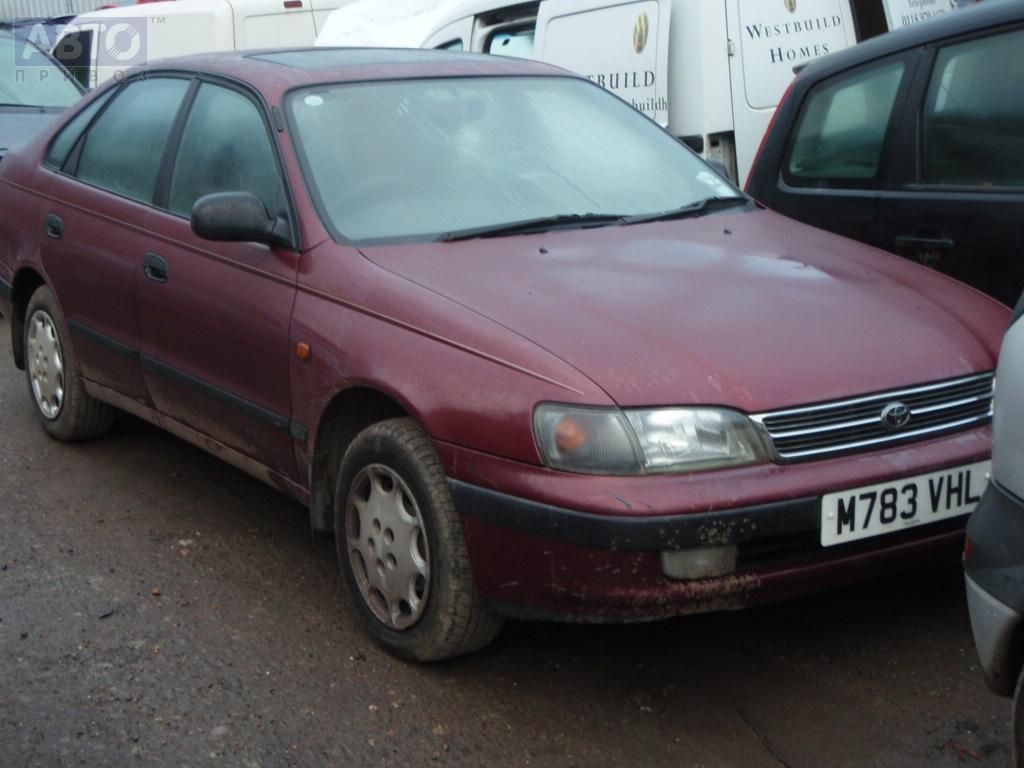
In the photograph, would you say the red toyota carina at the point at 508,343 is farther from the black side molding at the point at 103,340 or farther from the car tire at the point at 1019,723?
the car tire at the point at 1019,723

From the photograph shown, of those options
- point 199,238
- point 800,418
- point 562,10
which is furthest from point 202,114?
point 562,10

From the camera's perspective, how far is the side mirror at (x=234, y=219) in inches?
171

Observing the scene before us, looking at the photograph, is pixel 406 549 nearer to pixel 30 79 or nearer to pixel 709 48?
Result: pixel 709 48

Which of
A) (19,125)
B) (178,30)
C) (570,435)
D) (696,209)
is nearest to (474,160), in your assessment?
(696,209)

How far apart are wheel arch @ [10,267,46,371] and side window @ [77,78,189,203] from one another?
0.57m

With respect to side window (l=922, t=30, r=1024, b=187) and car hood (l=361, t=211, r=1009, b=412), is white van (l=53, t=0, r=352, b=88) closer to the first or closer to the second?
side window (l=922, t=30, r=1024, b=187)

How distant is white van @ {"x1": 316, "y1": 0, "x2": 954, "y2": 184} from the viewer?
23.1 ft

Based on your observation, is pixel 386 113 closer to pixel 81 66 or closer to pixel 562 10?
pixel 562 10

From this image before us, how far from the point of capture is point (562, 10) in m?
7.88

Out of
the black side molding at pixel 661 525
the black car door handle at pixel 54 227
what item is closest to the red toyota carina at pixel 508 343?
the black side molding at pixel 661 525

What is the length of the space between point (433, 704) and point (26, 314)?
10.6 ft

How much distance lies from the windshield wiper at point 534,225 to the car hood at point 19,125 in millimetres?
6359

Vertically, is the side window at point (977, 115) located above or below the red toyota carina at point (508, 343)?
above

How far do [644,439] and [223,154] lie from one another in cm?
216
